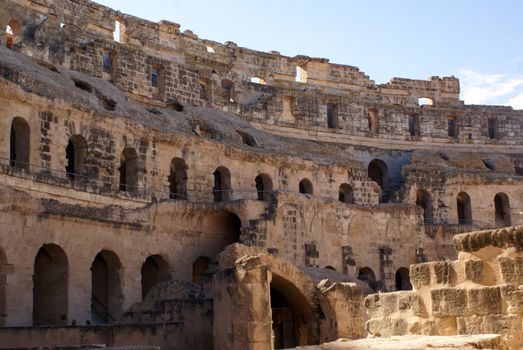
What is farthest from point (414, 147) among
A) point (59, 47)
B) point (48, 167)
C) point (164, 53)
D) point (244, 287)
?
point (244, 287)

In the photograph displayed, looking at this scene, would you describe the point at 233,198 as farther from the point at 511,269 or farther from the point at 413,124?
the point at 511,269

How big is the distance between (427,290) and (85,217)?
11.6 m

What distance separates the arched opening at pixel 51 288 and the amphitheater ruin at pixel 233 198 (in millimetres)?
52

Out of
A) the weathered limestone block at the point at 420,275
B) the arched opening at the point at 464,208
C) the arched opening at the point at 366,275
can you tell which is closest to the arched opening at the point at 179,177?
the arched opening at the point at 366,275

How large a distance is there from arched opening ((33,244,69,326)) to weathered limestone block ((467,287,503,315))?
1200 cm

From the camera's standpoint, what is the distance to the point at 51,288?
19000mm

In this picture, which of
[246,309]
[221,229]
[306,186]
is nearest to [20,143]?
[221,229]

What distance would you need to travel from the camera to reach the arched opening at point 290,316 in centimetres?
1784

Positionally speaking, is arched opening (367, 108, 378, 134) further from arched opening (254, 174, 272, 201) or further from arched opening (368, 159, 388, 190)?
arched opening (254, 174, 272, 201)

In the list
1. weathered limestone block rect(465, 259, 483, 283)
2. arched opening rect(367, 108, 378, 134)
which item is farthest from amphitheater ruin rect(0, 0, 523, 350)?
arched opening rect(367, 108, 378, 134)

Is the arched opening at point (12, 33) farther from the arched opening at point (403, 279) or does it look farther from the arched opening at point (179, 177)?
the arched opening at point (403, 279)

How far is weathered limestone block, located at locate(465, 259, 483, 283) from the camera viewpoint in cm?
911

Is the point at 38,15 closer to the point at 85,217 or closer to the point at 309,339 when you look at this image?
the point at 85,217

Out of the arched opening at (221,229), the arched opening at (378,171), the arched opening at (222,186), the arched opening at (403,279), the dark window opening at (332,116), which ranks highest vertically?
the dark window opening at (332,116)
